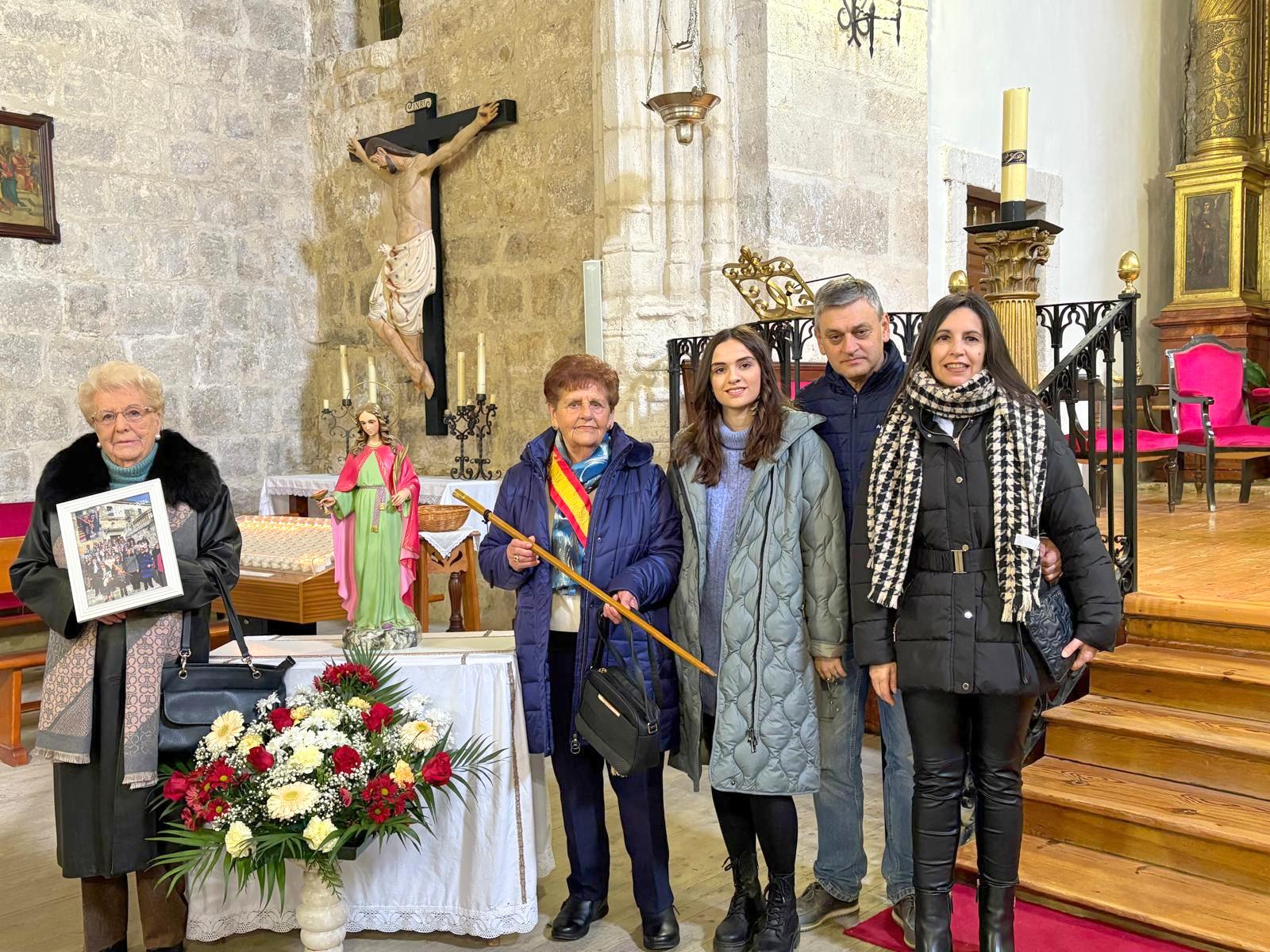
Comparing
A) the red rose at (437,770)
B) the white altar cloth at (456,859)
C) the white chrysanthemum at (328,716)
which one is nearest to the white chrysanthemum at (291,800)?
the white chrysanthemum at (328,716)

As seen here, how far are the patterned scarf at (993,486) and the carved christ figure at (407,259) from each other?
5.16 m

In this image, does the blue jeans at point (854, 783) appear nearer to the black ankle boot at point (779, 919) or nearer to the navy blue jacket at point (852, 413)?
the black ankle boot at point (779, 919)

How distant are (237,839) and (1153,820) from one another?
2.39 meters

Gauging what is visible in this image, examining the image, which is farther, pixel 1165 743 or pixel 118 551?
pixel 1165 743

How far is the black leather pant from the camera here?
260 centimetres

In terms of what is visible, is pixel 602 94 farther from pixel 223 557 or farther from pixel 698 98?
pixel 223 557

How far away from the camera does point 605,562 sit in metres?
2.85

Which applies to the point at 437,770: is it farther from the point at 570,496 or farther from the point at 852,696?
the point at 852,696

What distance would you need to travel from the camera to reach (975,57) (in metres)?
7.30

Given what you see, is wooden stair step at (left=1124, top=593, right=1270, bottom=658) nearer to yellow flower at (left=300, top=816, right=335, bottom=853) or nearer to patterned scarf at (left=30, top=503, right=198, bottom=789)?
yellow flower at (left=300, top=816, right=335, bottom=853)

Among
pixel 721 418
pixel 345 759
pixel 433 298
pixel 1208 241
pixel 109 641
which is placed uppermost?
pixel 1208 241

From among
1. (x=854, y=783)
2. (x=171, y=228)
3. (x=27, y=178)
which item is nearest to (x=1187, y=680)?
(x=854, y=783)

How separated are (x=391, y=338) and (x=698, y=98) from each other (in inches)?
118

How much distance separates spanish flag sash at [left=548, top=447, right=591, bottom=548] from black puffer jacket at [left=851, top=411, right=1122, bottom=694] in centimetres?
73
